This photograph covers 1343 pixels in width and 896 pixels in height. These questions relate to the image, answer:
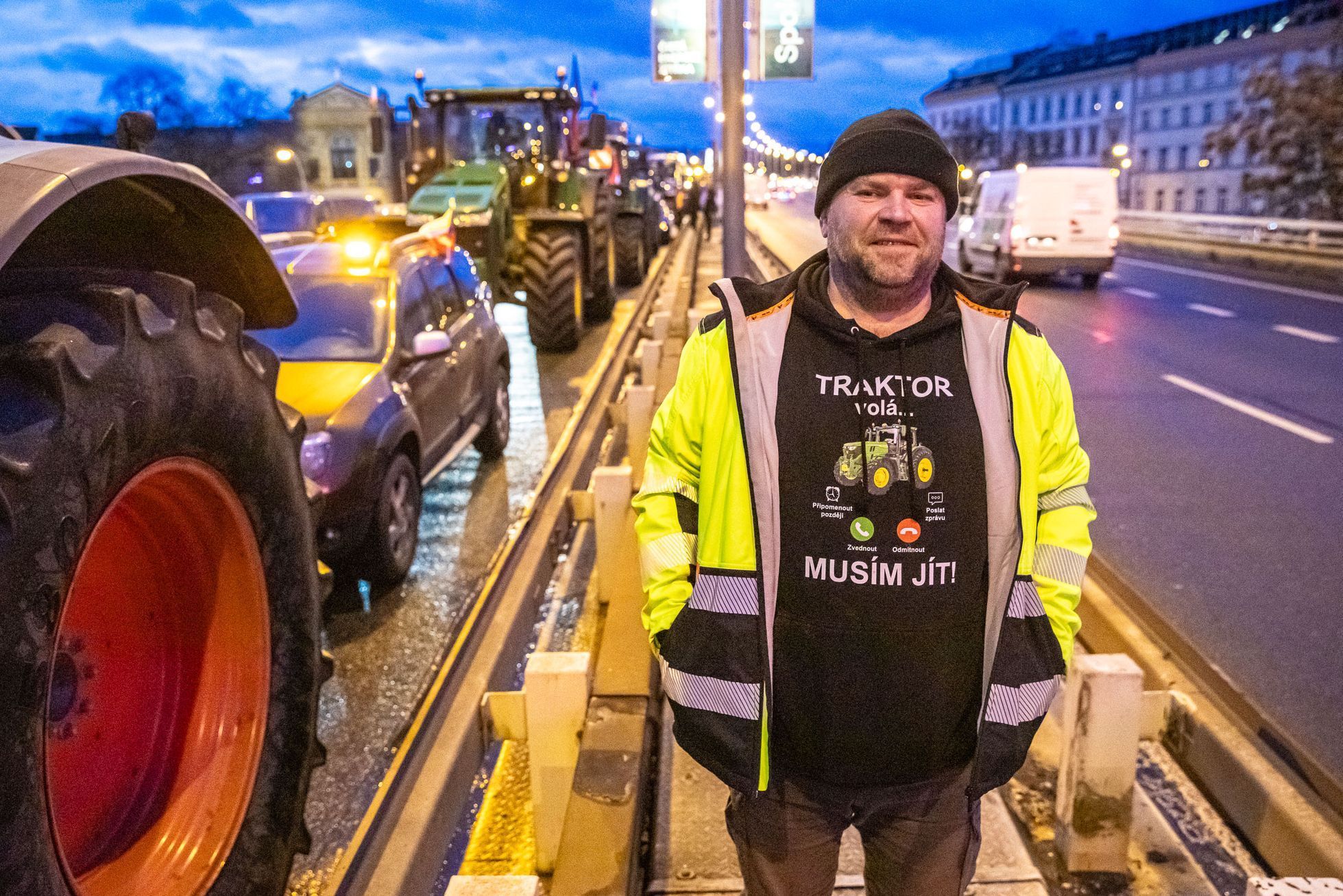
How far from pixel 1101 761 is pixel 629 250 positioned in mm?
19422

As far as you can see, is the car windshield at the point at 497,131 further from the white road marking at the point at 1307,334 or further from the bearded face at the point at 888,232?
the bearded face at the point at 888,232

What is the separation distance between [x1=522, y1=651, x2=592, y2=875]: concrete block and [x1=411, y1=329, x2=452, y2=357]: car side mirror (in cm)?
352

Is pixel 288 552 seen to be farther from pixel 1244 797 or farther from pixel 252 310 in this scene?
pixel 1244 797

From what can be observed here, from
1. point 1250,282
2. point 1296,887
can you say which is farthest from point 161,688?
point 1250,282

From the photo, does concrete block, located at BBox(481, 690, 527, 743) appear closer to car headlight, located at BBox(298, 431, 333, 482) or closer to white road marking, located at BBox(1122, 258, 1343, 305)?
car headlight, located at BBox(298, 431, 333, 482)

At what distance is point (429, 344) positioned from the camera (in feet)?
22.0

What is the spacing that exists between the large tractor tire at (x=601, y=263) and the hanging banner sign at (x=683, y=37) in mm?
5255

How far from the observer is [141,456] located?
215 centimetres

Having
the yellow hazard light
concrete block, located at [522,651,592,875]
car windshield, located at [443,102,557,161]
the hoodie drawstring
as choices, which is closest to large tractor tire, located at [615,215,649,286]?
car windshield, located at [443,102,557,161]

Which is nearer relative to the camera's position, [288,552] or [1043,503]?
[1043,503]

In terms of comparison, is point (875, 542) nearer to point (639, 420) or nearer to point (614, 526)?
point (614, 526)

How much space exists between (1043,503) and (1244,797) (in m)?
2.05

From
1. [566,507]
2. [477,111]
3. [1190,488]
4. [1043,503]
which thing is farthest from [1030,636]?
[477,111]

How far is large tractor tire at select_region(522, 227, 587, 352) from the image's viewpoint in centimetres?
1412
